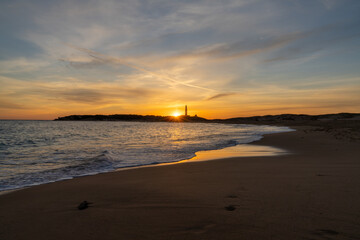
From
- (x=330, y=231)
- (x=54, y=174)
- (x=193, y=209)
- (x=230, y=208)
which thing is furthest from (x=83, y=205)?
(x=54, y=174)

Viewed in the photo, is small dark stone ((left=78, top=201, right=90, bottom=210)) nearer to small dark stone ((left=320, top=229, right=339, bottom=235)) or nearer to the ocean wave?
the ocean wave

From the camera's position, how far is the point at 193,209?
13.7 ft

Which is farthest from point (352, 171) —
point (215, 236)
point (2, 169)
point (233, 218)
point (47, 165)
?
point (2, 169)

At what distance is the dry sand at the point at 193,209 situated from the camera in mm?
3277

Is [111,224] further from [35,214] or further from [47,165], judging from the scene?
[47,165]

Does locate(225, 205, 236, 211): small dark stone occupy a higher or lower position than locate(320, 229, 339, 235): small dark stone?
lower

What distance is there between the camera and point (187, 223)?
3588 millimetres

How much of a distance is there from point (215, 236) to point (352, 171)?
639 centimetres

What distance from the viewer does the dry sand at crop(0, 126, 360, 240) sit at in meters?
3.28

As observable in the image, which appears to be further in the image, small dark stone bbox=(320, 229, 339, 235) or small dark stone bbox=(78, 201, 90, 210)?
small dark stone bbox=(78, 201, 90, 210)

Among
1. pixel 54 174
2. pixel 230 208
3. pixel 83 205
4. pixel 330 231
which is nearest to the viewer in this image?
pixel 330 231

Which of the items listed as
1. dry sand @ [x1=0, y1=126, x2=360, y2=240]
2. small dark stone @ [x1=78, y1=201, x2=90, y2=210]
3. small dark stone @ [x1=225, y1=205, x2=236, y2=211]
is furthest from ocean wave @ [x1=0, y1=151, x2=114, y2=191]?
small dark stone @ [x1=225, y1=205, x2=236, y2=211]

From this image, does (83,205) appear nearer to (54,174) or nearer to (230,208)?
(230,208)

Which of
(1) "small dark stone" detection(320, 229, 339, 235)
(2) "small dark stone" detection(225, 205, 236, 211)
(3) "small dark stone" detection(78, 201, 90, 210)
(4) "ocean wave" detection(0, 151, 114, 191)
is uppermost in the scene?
(1) "small dark stone" detection(320, 229, 339, 235)
